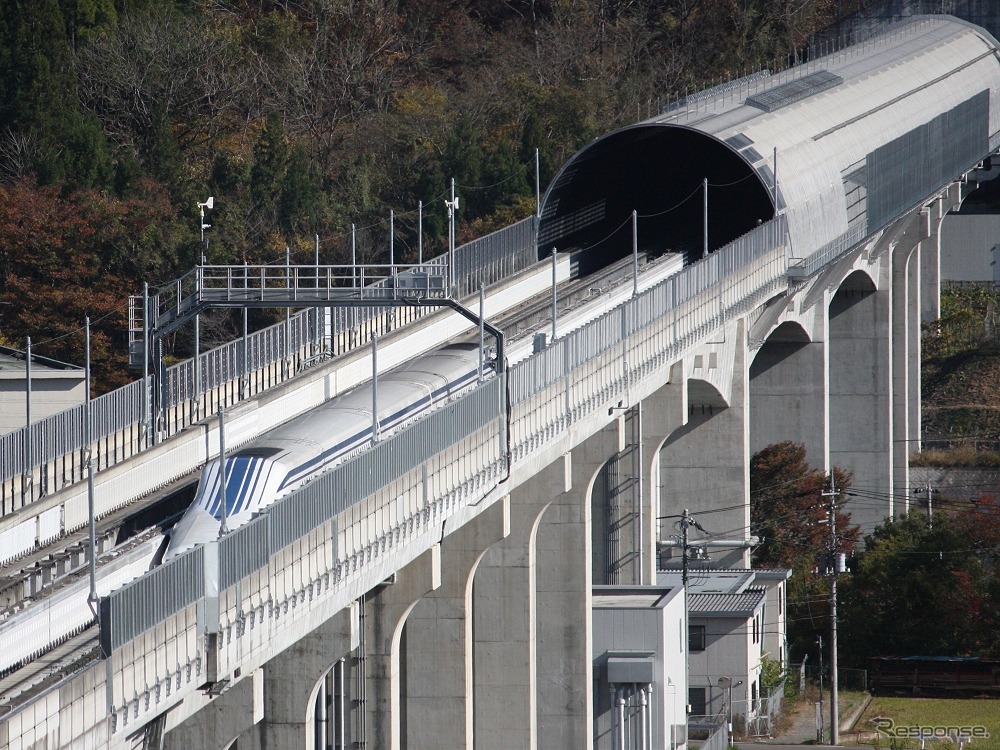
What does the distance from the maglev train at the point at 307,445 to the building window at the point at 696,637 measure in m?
14.3

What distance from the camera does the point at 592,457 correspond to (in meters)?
41.7

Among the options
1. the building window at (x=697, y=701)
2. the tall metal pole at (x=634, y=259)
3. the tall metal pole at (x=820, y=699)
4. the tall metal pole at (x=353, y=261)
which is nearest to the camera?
the tall metal pole at (x=353, y=261)

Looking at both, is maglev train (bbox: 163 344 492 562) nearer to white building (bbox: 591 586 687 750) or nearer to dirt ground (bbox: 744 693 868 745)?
white building (bbox: 591 586 687 750)

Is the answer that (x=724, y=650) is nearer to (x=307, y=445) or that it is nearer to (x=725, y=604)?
(x=725, y=604)

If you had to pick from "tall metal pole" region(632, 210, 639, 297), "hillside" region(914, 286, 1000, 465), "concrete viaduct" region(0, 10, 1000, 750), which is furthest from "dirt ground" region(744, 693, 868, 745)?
"hillside" region(914, 286, 1000, 465)

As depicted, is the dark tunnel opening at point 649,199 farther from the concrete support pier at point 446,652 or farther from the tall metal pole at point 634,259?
the concrete support pier at point 446,652

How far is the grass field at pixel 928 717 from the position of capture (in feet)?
157

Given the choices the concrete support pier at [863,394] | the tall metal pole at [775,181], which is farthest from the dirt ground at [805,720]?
the concrete support pier at [863,394]

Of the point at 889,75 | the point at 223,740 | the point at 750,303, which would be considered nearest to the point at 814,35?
the point at 889,75

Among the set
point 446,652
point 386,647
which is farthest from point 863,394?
point 386,647

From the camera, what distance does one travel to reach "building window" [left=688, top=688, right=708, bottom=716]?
50688 millimetres

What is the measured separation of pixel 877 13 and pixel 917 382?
3367 centimetres

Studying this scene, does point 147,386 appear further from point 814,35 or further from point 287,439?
point 814,35

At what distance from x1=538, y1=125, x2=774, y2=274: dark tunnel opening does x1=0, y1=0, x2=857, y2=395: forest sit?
506 inches
